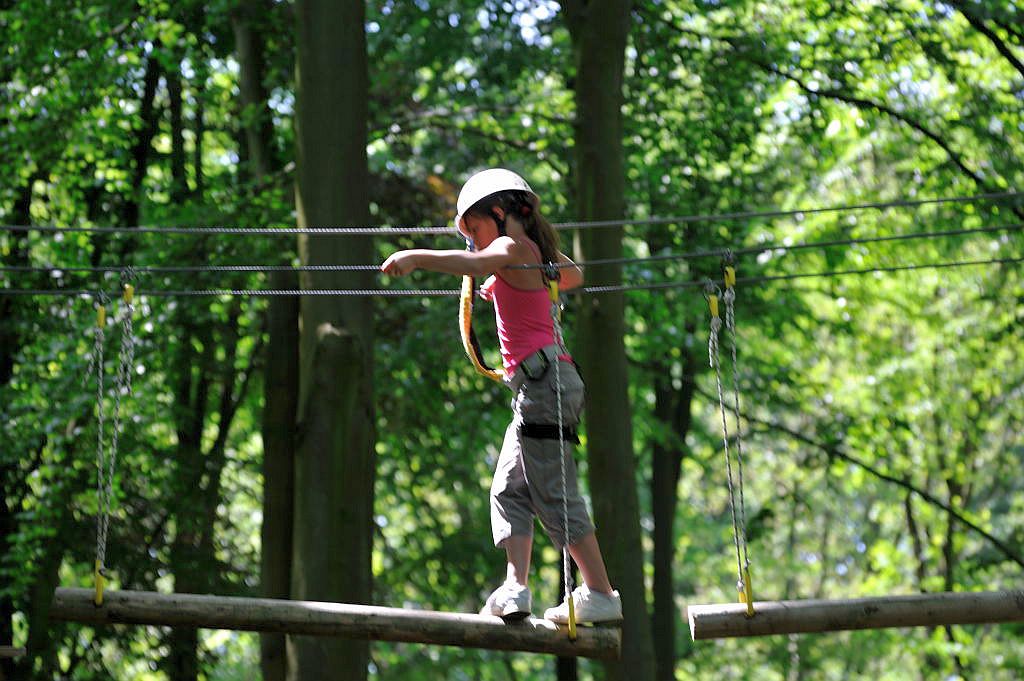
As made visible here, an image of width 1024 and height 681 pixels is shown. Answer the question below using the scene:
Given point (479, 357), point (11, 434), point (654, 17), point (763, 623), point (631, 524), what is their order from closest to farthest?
point (763, 623)
point (479, 357)
point (631, 524)
point (11, 434)
point (654, 17)

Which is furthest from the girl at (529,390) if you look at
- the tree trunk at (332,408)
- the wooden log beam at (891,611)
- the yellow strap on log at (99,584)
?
the tree trunk at (332,408)

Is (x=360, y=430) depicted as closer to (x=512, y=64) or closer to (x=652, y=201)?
(x=512, y=64)

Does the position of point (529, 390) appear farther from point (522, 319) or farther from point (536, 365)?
point (522, 319)

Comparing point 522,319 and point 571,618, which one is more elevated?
point 522,319

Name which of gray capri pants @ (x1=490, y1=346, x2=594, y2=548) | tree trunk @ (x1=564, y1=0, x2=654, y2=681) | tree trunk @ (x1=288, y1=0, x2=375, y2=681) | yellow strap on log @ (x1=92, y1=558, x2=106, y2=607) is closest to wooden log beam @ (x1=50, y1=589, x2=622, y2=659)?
yellow strap on log @ (x1=92, y1=558, x2=106, y2=607)

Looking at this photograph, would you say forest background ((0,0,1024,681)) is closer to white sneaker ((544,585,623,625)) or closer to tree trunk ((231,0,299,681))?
tree trunk ((231,0,299,681))

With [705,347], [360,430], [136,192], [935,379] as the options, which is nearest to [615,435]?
[360,430]

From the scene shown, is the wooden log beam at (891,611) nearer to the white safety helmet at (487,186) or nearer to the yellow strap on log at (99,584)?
the white safety helmet at (487,186)

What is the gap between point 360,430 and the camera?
22.3 feet

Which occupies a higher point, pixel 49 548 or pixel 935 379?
pixel 935 379

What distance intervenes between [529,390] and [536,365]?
0.30ft

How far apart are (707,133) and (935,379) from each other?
6.03 m

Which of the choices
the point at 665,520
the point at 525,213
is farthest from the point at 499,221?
the point at 665,520

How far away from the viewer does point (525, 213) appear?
4.86m
